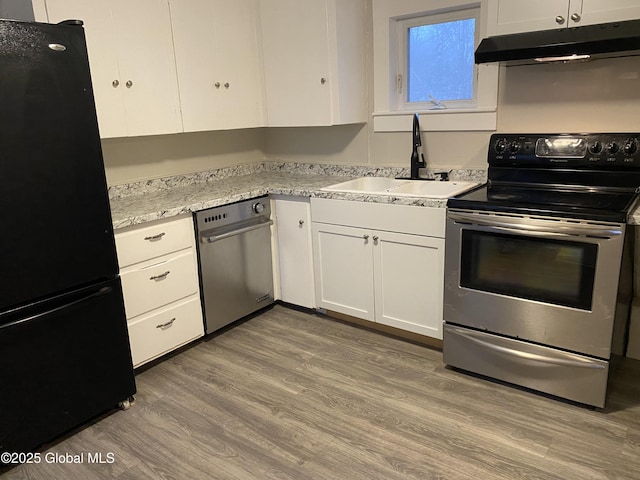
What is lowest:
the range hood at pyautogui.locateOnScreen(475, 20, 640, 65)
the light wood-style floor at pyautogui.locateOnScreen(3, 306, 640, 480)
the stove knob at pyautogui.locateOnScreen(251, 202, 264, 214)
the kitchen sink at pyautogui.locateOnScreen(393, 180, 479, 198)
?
the light wood-style floor at pyautogui.locateOnScreen(3, 306, 640, 480)

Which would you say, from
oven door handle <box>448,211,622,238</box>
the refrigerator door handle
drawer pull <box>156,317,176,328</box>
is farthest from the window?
the refrigerator door handle

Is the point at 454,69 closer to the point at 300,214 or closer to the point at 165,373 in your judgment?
the point at 300,214

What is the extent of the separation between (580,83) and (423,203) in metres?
0.98

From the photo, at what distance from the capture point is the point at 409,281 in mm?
2678

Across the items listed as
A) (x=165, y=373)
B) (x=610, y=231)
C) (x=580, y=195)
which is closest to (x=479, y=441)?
(x=610, y=231)

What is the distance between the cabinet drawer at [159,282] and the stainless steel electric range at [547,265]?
4.60 feet

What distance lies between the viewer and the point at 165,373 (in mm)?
2631

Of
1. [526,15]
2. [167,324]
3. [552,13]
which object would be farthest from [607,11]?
[167,324]

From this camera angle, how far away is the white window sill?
2770mm

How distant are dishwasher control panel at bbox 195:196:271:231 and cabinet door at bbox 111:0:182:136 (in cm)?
56

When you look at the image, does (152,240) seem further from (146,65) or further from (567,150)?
(567,150)

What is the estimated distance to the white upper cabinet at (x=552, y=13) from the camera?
2.12 m

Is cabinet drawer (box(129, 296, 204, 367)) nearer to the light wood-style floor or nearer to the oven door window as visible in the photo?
the light wood-style floor

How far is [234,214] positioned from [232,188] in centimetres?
29
